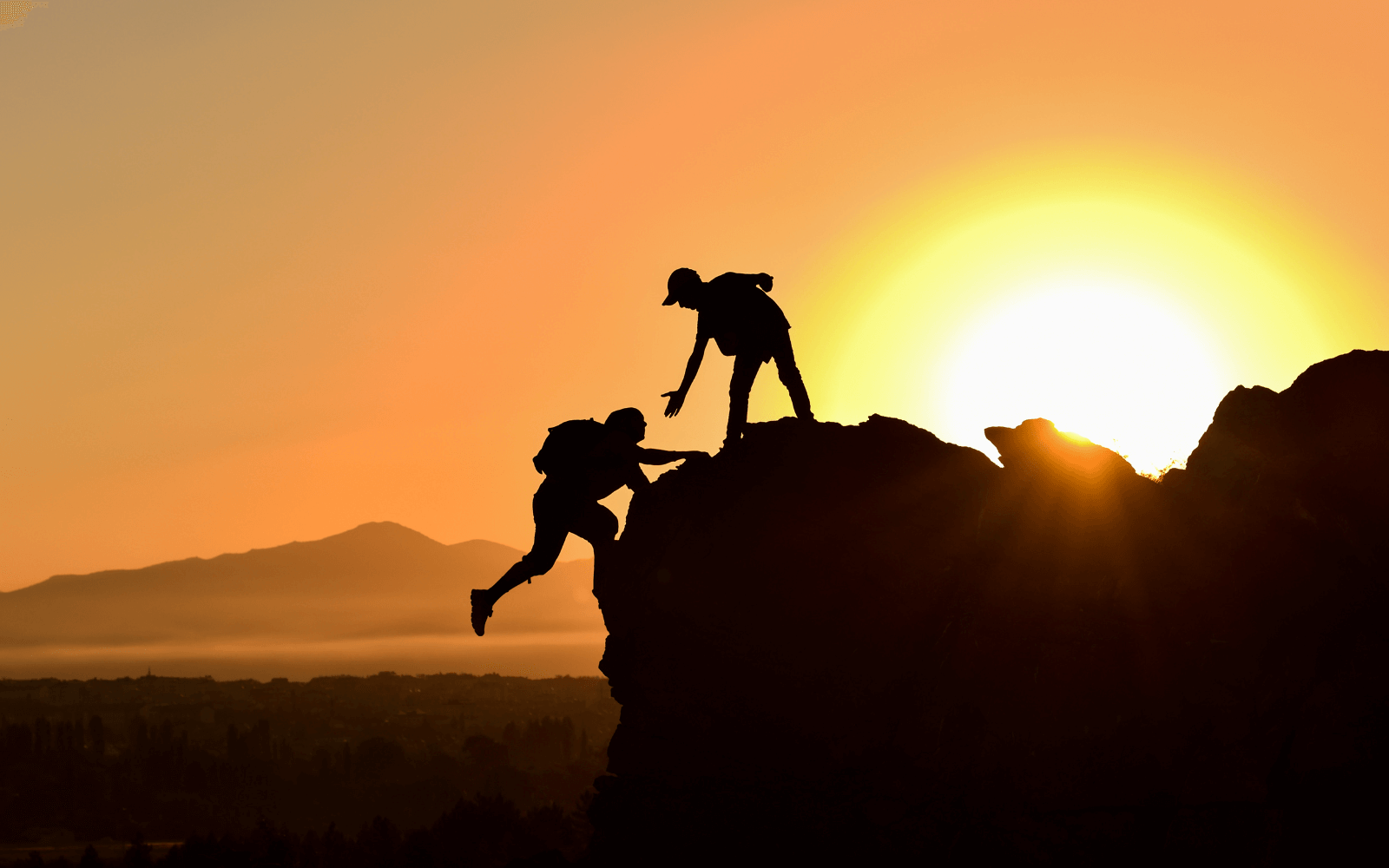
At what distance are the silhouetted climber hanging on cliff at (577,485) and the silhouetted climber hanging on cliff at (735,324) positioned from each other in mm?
1156

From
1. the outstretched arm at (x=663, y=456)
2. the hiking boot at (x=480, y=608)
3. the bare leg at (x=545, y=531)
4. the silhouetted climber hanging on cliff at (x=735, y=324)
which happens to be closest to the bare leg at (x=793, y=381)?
the silhouetted climber hanging on cliff at (x=735, y=324)

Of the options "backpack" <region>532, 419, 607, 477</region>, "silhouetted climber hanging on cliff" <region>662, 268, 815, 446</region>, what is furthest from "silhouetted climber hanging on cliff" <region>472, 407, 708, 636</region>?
"silhouetted climber hanging on cliff" <region>662, 268, 815, 446</region>

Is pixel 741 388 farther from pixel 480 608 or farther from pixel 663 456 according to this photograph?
pixel 480 608

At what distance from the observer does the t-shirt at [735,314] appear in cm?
2000

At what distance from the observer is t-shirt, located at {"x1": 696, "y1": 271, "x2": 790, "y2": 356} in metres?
20.0

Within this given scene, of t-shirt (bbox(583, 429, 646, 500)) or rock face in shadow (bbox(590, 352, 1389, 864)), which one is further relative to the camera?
t-shirt (bbox(583, 429, 646, 500))

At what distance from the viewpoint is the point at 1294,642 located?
16016mm

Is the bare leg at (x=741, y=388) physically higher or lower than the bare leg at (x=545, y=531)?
higher

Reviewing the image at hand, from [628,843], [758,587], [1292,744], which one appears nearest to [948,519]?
[758,587]

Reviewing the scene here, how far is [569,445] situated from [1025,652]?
809 cm

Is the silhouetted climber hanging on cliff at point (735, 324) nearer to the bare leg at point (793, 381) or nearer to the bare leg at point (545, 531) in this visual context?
the bare leg at point (793, 381)

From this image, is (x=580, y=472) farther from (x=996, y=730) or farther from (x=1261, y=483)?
(x=1261, y=483)

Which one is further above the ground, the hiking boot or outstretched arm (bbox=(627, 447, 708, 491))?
outstretched arm (bbox=(627, 447, 708, 491))

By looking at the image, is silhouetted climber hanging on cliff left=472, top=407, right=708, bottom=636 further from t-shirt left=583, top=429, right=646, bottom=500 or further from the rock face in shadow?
the rock face in shadow
